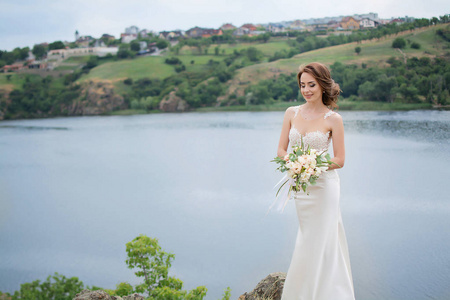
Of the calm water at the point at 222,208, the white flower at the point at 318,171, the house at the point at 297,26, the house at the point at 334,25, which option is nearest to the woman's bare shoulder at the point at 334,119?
the white flower at the point at 318,171

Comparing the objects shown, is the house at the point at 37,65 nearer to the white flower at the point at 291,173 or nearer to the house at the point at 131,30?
the house at the point at 131,30

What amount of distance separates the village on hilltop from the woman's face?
11596mm

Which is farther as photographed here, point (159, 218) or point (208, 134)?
point (208, 134)

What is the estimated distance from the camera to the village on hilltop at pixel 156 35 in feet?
52.5

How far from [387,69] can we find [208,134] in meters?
8.90

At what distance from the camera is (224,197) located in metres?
11.6

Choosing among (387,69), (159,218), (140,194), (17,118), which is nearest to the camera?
(159,218)

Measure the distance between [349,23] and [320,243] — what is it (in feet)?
44.5

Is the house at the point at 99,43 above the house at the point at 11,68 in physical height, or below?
above

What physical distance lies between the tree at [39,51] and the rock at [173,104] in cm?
921

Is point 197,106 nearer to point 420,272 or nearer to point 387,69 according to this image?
point 387,69

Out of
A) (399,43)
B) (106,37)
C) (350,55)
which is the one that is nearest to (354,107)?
(399,43)

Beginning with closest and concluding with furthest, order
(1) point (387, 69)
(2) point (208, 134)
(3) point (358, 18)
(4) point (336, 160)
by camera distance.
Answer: (4) point (336, 160)
(1) point (387, 69)
(3) point (358, 18)
(2) point (208, 134)

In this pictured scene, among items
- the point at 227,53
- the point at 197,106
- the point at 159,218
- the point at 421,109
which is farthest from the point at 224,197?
the point at 227,53
